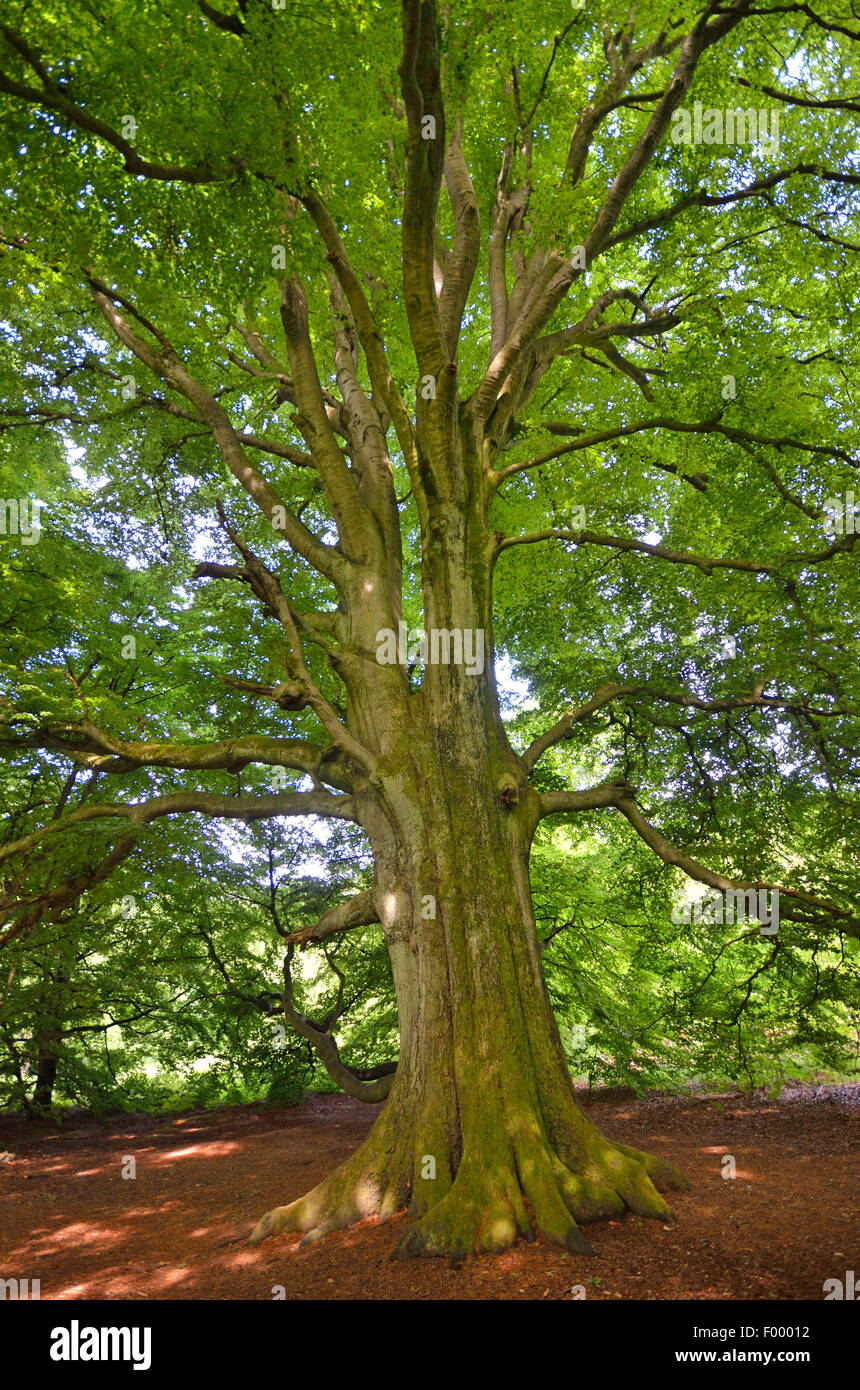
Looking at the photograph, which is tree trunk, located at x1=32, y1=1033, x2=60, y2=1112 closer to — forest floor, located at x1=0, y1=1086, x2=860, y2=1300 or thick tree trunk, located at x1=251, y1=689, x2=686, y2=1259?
forest floor, located at x1=0, y1=1086, x2=860, y2=1300

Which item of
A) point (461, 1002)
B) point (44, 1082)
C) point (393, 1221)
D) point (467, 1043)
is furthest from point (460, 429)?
point (44, 1082)

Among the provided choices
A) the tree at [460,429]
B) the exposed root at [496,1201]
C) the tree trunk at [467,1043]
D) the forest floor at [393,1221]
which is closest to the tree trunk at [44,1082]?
the forest floor at [393,1221]

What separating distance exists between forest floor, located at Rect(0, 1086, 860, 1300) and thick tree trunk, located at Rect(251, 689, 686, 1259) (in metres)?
0.18

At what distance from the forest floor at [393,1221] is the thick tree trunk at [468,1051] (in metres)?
0.18

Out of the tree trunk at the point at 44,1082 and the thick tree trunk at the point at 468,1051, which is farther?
the tree trunk at the point at 44,1082

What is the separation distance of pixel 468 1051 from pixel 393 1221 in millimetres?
1000

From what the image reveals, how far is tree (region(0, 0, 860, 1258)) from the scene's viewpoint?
4656mm

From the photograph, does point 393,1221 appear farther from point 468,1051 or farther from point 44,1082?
point 44,1082

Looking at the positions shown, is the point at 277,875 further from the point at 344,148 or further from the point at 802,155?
the point at 802,155

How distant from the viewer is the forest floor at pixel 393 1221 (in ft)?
11.8

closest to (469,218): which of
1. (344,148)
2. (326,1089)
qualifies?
(344,148)

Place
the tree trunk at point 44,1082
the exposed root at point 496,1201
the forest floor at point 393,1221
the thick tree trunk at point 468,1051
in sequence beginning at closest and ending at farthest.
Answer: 1. the forest floor at point 393,1221
2. the exposed root at point 496,1201
3. the thick tree trunk at point 468,1051
4. the tree trunk at point 44,1082

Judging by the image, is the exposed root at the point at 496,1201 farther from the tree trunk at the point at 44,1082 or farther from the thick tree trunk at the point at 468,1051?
the tree trunk at the point at 44,1082
